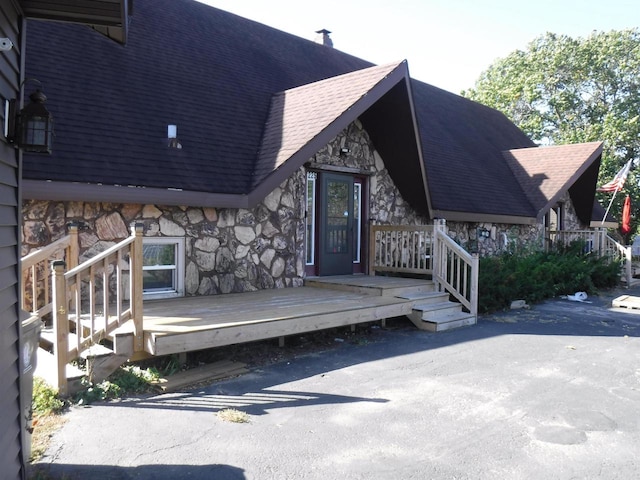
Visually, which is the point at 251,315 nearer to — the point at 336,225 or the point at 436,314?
the point at 436,314

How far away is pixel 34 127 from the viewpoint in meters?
3.21

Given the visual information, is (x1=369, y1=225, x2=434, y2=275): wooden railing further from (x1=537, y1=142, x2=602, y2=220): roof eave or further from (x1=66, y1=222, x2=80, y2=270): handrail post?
(x1=537, y1=142, x2=602, y2=220): roof eave

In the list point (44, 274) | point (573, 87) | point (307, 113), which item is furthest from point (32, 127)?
point (573, 87)

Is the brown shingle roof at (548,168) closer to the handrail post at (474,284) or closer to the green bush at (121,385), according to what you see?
the handrail post at (474,284)

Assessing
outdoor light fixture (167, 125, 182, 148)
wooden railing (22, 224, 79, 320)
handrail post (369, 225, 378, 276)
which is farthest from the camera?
handrail post (369, 225, 378, 276)

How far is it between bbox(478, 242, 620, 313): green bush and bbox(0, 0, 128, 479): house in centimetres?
752

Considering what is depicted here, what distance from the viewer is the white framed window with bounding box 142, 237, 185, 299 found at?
7207 mm

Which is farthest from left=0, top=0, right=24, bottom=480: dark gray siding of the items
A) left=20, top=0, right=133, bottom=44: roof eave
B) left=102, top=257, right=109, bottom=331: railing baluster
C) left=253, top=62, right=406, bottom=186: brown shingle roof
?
left=253, top=62, right=406, bottom=186: brown shingle roof

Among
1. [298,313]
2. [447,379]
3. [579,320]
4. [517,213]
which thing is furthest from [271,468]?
[517,213]

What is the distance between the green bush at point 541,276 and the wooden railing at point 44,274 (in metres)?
6.49

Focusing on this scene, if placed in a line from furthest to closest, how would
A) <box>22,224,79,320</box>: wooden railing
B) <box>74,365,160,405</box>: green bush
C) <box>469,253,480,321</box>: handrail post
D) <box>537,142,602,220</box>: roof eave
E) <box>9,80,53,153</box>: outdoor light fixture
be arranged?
<box>537,142,602,220</box>: roof eave → <box>469,253,480,321</box>: handrail post → <box>22,224,79,320</box>: wooden railing → <box>74,365,160,405</box>: green bush → <box>9,80,53,153</box>: outdoor light fixture

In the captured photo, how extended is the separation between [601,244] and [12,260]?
14.7m

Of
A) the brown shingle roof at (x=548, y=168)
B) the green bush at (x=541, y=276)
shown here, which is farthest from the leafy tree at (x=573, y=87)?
the green bush at (x=541, y=276)

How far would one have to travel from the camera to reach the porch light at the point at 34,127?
316 cm
